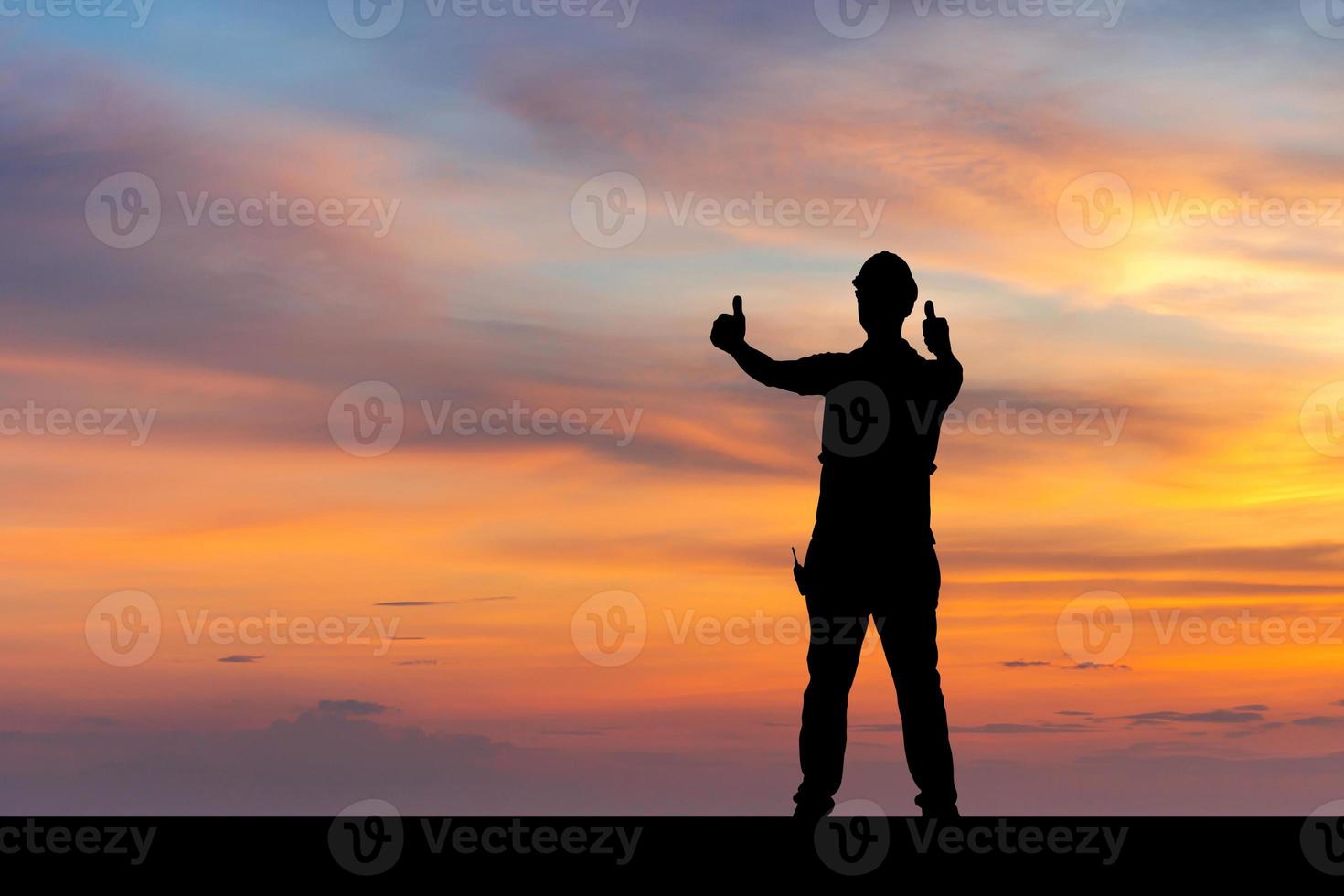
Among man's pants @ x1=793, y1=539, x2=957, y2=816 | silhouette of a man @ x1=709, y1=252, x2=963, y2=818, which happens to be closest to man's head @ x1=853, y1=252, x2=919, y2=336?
silhouette of a man @ x1=709, y1=252, x2=963, y2=818

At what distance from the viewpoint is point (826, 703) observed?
10.4 meters

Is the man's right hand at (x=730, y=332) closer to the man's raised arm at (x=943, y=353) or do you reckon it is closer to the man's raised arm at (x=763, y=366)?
the man's raised arm at (x=763, y=366)

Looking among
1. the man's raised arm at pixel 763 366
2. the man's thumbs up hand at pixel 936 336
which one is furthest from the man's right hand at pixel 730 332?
the man's thumbs up hand at pixel 936 336

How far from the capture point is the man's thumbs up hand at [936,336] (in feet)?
34.9

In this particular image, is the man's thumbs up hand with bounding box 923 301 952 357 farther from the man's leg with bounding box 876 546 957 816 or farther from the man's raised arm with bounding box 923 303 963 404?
the man's leg with bounding box 876 546 957 816

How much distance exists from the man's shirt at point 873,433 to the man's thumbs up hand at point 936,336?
15 centimetres

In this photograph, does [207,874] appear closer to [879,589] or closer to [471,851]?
[471,851]

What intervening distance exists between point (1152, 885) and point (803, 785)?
2550 mm

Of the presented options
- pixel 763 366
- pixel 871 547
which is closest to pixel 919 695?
pixel 871 547

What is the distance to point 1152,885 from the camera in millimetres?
8594

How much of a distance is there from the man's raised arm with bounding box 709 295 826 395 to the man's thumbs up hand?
90cm

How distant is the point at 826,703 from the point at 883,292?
2832 mm

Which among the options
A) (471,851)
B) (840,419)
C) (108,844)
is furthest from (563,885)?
(840,419)

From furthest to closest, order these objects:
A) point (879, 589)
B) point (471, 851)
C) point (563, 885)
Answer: point (879, 589)
point (471, 851)
point (563, 885)
